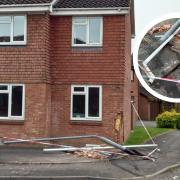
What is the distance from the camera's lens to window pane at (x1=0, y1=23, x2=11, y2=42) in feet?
59.2

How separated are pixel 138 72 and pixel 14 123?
46.3 ft

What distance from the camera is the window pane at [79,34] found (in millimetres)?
18155

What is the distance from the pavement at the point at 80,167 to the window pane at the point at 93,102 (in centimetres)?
315

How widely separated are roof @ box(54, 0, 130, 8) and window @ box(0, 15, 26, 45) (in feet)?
5.53

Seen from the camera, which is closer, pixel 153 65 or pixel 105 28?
pixel 153 65

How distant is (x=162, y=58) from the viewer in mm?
3928

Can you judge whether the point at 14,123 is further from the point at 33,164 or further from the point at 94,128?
the point at 33,164

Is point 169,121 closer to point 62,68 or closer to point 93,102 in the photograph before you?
point 93,102

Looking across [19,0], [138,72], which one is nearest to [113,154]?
[19,0]

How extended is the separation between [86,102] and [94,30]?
306 centimetres

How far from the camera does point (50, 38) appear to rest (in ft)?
60.4

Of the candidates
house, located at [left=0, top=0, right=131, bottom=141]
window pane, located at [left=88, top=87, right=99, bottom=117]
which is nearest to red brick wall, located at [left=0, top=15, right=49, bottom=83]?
house, located at [left=0, top=0, right=131, bottom=141]

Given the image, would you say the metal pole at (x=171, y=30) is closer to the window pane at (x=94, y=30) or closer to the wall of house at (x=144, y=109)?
the window pane at (x=94, y=30)

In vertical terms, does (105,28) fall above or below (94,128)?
above
